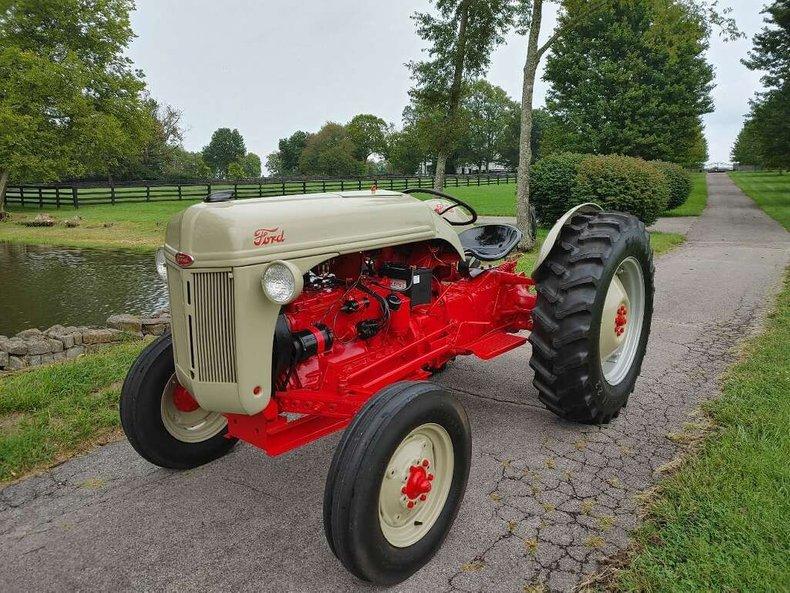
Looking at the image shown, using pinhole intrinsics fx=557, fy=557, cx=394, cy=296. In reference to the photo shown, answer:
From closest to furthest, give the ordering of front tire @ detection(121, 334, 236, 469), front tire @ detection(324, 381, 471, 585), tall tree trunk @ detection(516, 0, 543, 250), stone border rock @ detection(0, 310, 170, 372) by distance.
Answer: front tire @ detection(324, 381, 471, 585) < front tire @ detection(121, 334, 236, 469) < stone border rock @ detection(0, 310, 170, 372) < tall tree trunk @ detection(516, 0, 543, 250)

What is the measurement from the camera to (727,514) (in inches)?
102

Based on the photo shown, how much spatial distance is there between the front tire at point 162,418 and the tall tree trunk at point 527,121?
8.52 meters

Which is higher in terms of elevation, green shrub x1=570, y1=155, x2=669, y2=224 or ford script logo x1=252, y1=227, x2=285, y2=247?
green shrub x1=570, y1=155, x2=669, y2=224

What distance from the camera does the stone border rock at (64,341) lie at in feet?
19.0

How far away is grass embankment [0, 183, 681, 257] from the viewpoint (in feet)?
51.1

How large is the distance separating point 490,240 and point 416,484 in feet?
7.99

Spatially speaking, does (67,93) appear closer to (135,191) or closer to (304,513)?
(135,191)

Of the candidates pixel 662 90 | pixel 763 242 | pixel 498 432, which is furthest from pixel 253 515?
pixel 662 90

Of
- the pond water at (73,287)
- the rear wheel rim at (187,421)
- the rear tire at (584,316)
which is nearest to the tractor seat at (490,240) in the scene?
the rear tire at (584,316)

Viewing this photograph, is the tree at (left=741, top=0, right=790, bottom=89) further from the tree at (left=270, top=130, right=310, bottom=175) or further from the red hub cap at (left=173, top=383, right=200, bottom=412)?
the tree at (left=270, top=130, right=310, bottom=175)

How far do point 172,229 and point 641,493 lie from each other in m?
2.67

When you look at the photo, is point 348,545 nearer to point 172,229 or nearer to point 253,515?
point 253,515

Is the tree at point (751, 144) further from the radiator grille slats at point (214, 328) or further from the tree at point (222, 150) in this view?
the tree at point (222, 150)

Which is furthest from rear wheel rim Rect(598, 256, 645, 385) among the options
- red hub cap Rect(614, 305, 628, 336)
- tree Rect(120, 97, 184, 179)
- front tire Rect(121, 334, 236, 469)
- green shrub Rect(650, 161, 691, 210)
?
tree Rect(120, 97, 184, 179)
